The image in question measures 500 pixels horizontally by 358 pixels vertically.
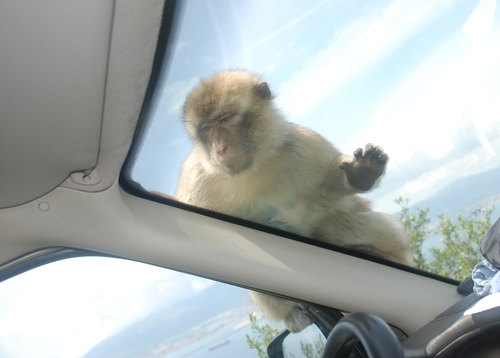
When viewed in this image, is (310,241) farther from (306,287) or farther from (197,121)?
(197,121)

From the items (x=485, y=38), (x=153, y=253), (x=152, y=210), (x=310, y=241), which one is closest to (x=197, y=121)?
(x=152, y=210)

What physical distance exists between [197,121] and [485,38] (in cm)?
125

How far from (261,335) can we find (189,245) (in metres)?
0.70


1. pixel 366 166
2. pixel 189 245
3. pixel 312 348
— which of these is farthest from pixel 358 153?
pixel 312 348

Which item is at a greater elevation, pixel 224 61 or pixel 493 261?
pixel 224 61

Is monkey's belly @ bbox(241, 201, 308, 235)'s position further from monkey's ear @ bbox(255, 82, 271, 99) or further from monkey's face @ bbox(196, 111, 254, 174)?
monkey's ear @ bbox(255, 82, 271, 99)

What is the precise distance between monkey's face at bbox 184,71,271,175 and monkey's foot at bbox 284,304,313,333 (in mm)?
759

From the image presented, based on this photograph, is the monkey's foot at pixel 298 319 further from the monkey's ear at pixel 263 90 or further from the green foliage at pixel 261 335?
the monkey's ear at pixel 263 90

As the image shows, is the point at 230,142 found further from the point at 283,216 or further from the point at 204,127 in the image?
the point at 283,216

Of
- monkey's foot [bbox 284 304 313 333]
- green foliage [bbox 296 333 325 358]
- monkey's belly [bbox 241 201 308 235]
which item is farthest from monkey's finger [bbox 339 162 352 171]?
green foliage [bbox 296 333 325 358]

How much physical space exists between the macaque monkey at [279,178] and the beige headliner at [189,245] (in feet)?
0.40

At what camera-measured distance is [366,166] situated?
7.34ft

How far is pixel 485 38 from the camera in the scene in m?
1.87

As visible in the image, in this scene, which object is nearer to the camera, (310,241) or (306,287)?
(306,287)
